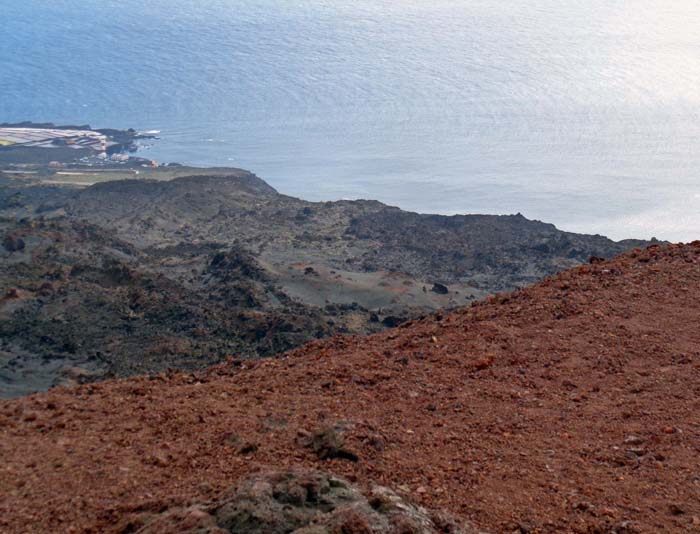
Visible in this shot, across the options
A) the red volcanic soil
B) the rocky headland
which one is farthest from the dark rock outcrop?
the rocky headland

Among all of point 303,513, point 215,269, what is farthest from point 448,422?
point 215,269

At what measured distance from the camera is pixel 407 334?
772 cm

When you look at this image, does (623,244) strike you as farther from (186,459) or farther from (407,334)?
(186,459)

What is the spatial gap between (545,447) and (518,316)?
101 inches

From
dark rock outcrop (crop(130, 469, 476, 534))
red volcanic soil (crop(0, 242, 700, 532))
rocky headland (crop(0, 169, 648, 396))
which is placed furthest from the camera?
rocky headland (crop(0, 169, 648, 396))

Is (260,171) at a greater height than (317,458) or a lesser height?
greater

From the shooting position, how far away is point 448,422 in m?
5.65

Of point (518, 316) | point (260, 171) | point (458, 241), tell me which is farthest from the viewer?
point (260, 171)

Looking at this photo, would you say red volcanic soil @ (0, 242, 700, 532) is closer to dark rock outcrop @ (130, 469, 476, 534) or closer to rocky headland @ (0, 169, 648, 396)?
dark rock outcrop @ (130, 469, 476, 534)

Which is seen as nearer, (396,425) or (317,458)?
(317,458)

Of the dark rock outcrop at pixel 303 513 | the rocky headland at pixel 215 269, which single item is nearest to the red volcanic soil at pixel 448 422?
the dark rock outcrop at pixel 303 513

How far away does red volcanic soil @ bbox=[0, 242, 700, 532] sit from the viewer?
4559 millimetres

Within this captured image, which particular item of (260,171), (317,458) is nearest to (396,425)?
(317,458)

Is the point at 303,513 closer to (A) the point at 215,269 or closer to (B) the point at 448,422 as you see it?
(B) the point at 448,422
